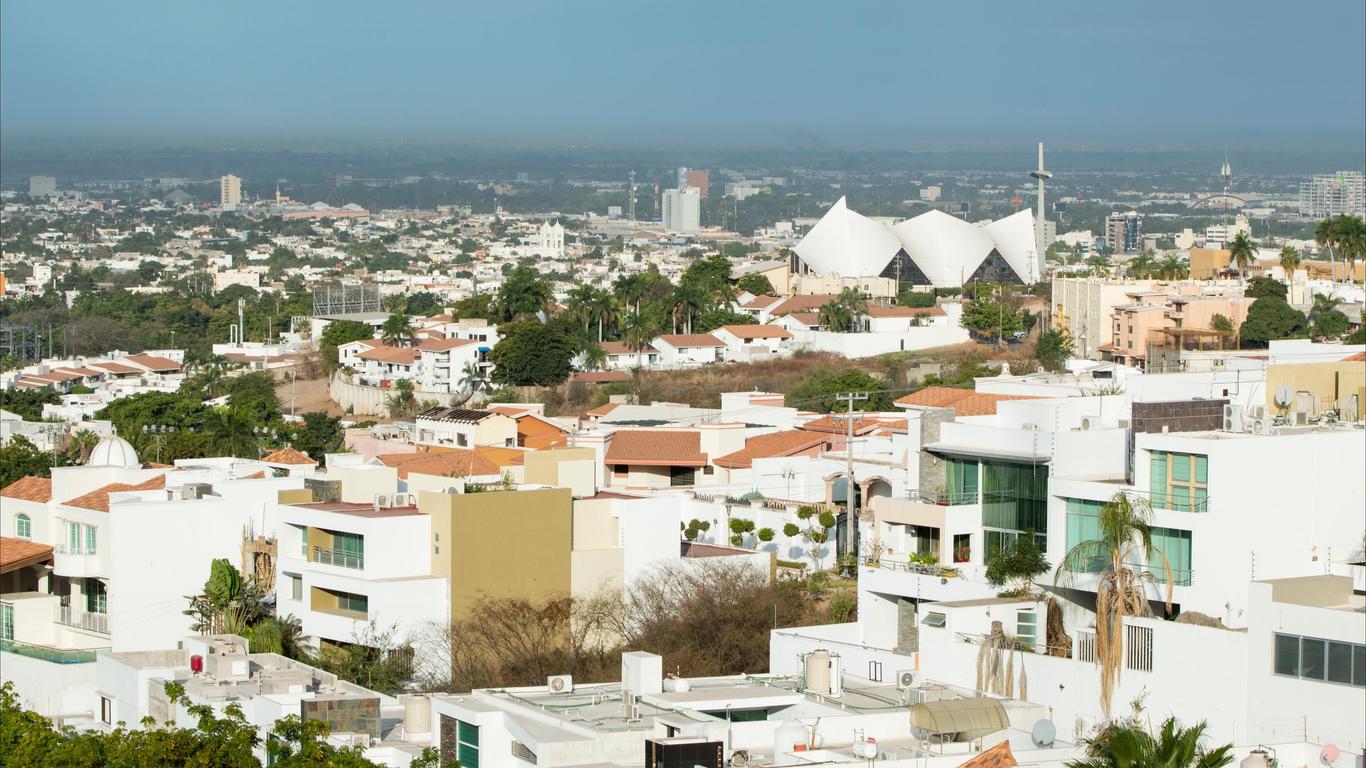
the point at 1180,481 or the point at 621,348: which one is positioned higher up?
the point at 1180,481

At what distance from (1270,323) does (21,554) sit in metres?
31.4

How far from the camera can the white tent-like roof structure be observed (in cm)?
7356

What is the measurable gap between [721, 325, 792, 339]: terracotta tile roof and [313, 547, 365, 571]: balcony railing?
1346 inches

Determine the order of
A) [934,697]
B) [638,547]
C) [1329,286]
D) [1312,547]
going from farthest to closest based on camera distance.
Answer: [1329,286] → [638,547] → [1312,547] → [934,697]

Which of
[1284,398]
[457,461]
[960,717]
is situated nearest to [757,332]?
[457,461]

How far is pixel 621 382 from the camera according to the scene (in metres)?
49.1

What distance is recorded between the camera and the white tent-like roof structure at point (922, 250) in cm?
7356

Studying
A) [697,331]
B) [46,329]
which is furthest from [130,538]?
[46,329]

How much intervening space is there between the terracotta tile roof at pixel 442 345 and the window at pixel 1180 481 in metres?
37.3

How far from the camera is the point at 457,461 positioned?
28125 mm

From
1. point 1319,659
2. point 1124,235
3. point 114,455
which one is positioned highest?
point 1124,235

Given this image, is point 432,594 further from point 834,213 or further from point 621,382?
point 834,213

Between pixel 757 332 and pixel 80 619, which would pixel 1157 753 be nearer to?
pixel 80 619

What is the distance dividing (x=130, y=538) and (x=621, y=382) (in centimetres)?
2632
